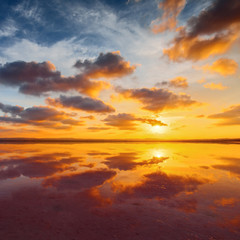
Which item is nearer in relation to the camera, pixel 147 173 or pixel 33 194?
pixel 33 194

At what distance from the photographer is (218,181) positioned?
28.5 feet

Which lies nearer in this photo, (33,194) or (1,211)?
(1,211)

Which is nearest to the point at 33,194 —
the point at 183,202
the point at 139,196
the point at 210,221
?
the point at 139,196

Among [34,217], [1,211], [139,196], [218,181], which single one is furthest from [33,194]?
[218,181]

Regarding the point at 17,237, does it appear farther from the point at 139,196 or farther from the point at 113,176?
the point at 113,176

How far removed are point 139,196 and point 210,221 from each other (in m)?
2.58

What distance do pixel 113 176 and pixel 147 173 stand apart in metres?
2.18

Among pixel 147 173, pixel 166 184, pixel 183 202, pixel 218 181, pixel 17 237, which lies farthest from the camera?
pixel 147 173

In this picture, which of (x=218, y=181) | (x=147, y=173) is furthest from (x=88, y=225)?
(x=218, y=181)

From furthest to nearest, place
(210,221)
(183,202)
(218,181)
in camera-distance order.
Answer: (218,181), (183,202), (210,221)

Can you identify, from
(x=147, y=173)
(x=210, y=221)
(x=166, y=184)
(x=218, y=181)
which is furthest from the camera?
(x=147, y=173)

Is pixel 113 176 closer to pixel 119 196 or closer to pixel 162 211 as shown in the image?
pixel 119 196

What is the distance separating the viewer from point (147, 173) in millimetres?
10422

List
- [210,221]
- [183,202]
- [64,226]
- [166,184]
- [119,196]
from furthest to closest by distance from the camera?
[166,184], [119,196], [183,202], [210,221], [64,226]
